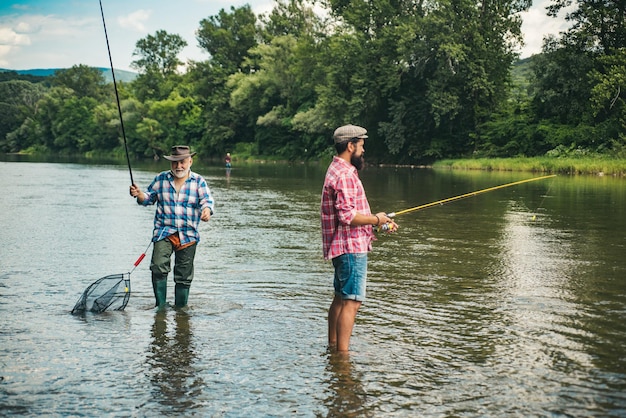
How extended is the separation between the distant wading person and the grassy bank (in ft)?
108

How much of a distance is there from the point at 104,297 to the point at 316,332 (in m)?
2.33

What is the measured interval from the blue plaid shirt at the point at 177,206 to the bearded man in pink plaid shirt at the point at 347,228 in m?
2.11

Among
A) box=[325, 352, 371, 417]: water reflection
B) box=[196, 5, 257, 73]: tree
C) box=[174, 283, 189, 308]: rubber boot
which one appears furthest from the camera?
box=[196, 5, 257, 73]: tree

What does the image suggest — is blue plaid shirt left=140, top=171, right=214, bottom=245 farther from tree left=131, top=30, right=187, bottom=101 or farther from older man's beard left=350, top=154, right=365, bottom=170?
tree left=131, top=30, right=187, bottom=101

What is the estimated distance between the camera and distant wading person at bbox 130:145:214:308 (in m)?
7.65

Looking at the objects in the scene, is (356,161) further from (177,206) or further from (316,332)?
(177,206)

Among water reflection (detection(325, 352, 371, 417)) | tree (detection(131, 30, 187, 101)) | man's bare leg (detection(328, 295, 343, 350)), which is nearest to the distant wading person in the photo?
man's bare leg (detection(328, 295, 343, 350))

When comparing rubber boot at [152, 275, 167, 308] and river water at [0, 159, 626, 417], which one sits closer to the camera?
river water at [0, 159, 626, 417]

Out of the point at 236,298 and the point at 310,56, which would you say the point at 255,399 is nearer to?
the point at 236,298

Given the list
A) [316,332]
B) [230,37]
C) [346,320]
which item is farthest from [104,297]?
[230,37]

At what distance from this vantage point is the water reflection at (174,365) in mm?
5012

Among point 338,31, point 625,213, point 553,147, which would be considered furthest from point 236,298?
point 338,31

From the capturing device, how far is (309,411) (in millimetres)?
4766

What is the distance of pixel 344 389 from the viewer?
5.21m
